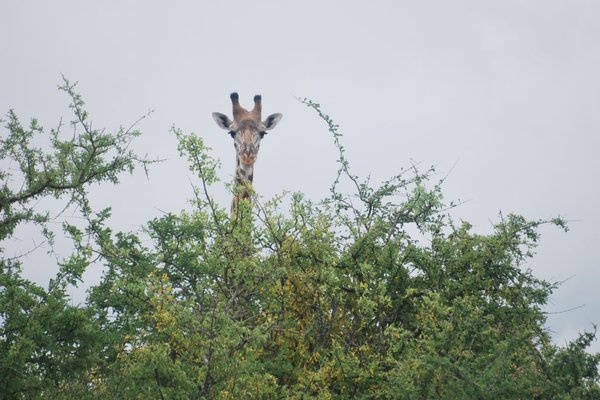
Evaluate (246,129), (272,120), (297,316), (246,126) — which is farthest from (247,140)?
(297,316)

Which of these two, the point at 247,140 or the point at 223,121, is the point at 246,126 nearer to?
the point at 247,140

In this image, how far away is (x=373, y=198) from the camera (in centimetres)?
1552

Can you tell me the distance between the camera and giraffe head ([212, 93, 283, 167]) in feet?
61.1

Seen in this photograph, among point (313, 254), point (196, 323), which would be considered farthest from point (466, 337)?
point (196, 323)

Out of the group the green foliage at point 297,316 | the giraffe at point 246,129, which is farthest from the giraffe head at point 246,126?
the green foliage at point 297,316

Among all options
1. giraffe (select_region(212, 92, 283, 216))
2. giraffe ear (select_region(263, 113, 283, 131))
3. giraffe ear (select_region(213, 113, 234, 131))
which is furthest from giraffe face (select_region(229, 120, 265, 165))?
giraffe ear (select_region(263, 113, 283, 131))

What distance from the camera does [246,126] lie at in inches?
766

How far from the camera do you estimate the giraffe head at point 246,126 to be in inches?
733

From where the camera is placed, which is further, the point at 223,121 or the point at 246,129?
the point at 223,121

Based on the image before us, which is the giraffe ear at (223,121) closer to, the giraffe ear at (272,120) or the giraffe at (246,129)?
the giraffe at (246,129)

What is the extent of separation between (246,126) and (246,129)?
6.3 inches

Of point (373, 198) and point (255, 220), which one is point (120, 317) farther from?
point (373, 198)

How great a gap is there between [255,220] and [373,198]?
9.71 ft

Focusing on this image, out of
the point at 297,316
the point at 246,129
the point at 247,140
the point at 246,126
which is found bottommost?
the point at 297,316
